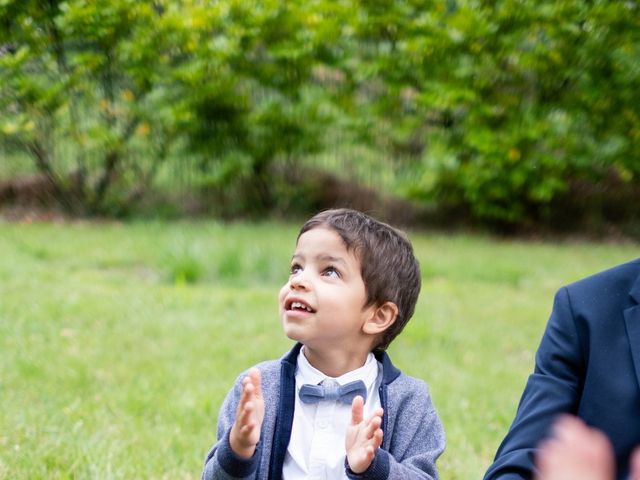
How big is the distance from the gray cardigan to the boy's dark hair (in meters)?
0.17

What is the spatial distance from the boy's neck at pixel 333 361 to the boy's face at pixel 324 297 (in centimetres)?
2

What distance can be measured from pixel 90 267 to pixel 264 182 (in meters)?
3.95

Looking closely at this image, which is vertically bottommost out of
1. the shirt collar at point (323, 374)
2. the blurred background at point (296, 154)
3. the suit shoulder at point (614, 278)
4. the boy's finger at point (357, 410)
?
the blurred background at point (296, 154)

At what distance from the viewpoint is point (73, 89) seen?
324 inches

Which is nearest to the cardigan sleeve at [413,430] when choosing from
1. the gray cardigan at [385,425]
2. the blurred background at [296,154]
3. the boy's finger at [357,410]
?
the gray cardigan at [385,425]

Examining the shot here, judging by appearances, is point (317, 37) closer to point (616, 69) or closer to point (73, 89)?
point (73, 89)

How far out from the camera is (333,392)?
2156mm

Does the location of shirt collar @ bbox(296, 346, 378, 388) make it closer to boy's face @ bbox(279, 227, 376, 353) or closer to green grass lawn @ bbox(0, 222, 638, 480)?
boy's face @ bbox(279, 227, 376, 353)

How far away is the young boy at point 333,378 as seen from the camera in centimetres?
212

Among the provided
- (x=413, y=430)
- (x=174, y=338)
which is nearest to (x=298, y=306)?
(x=413, y=430)

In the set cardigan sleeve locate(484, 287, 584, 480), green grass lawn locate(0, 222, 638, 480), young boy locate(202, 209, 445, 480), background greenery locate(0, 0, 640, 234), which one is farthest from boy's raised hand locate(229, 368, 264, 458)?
background greenery locate(0, 0, 640, 234)

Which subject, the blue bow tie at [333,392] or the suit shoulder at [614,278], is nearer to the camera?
the suit shoulder at [614,278]

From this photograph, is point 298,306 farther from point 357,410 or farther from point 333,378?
point 357,410

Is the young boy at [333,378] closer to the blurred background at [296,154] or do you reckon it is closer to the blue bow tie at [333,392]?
the blue bow tie at [333,392]
